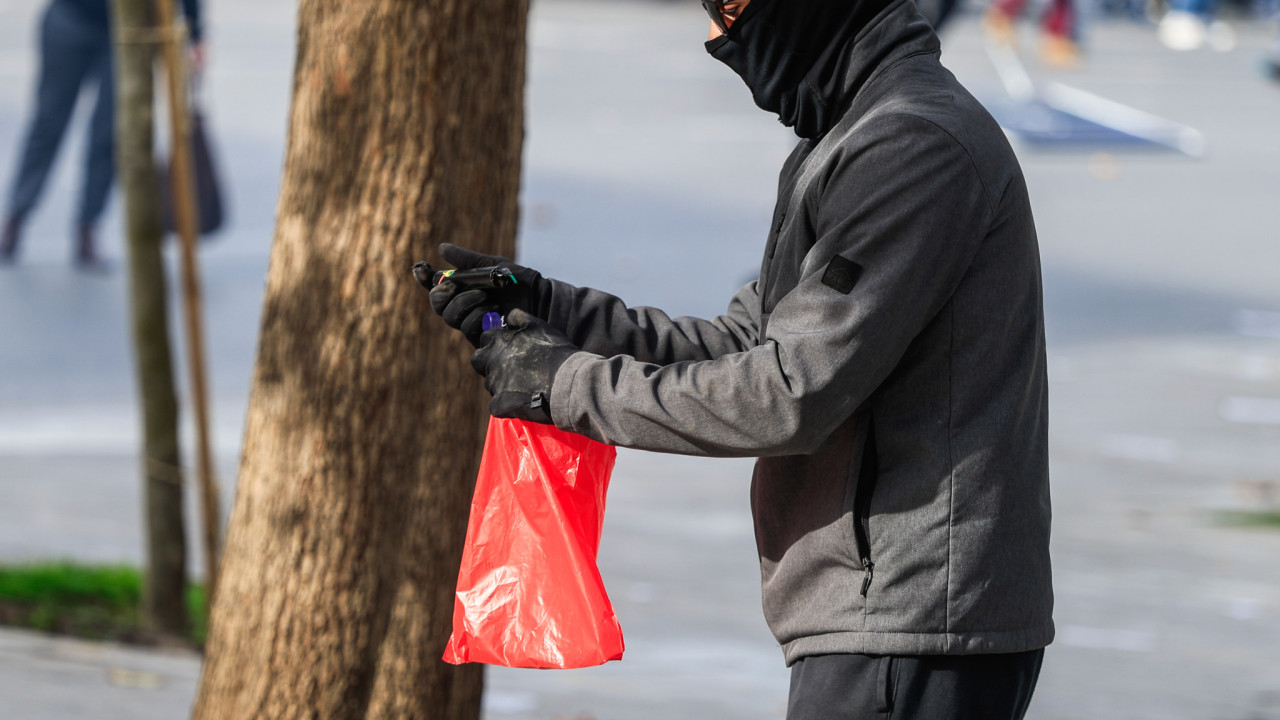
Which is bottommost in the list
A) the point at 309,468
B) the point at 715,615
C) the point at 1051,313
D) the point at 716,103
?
the point at 716,103

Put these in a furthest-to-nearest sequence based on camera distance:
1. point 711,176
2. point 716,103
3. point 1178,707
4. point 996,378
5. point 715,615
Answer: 1. point 716,103
2. point 711,176
3. point 715,615
4. point 1178,707
5. point 996,378

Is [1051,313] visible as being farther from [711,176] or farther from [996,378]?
[996,378]

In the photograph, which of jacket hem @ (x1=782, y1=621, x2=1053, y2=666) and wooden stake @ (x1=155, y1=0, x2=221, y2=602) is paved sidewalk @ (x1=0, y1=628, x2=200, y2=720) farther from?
jacket hem @ (x1=782, y1=621, x2=1053, y2=666)

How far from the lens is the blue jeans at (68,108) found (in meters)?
8.96

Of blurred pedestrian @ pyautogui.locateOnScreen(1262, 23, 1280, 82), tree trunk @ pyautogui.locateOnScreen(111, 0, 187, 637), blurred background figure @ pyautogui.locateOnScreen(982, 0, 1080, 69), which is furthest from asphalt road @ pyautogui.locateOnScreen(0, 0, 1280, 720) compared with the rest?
blurred background figure @ pyautogui.locateOnScreen(982, 0, 1080, 69)

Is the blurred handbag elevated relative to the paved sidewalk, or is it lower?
elevated

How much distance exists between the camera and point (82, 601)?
4.88 m

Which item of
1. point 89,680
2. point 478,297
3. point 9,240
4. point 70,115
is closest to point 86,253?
point 9,240

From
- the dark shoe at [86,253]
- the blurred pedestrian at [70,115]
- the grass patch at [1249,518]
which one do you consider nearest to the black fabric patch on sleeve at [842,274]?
the grass patch at [1249,518]

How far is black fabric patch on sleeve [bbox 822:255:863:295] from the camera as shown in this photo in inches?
75.2

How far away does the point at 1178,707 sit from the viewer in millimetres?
4309

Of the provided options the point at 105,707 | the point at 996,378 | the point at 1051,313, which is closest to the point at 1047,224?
the point at 1051,313

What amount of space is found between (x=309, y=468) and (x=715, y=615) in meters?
2.36

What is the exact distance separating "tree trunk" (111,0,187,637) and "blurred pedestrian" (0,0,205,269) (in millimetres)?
4889
